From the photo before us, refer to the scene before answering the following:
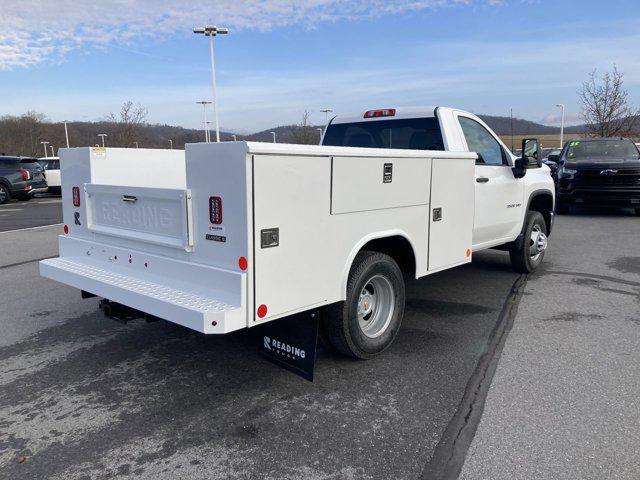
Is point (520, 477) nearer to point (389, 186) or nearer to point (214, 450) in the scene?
point (214, 450)

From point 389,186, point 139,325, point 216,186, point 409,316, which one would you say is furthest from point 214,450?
point 409,316

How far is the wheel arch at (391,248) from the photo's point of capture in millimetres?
3867

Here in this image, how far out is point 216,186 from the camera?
10.8ft

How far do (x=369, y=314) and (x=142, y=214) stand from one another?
6.37ft

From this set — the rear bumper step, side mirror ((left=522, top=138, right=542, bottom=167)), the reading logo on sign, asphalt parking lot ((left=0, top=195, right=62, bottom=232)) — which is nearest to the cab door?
side mirror ((left=522, top=138, right=542, bottom=167))

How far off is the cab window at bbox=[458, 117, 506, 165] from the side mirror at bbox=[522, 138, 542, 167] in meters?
0.25

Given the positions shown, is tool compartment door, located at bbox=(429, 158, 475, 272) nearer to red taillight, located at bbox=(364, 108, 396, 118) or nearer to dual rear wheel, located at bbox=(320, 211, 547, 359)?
dual rear wheel, located at bbox=(320, 211, 547, 359)

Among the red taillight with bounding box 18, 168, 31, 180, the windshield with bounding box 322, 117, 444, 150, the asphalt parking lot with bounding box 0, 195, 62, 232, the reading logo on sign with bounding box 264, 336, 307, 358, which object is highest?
the windshield with bounding box 322, 117, 444, 150

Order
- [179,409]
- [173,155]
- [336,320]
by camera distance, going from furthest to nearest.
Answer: [173,155] → [336,320] → [179,409]

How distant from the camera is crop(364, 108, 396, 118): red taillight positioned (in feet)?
19.9

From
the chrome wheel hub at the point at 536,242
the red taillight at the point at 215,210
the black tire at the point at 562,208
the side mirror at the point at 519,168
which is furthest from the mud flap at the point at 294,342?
the black tire at the point at 562,208

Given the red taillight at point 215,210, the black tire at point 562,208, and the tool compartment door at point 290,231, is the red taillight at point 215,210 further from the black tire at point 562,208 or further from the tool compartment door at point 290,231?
the black tire at point 562,208

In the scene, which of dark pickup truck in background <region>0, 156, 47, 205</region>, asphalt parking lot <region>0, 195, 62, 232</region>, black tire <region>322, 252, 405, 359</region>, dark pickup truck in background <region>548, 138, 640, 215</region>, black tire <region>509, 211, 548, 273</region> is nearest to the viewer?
black tire <region>322, 252, 405, 359</region>

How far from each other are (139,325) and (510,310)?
151 inches
